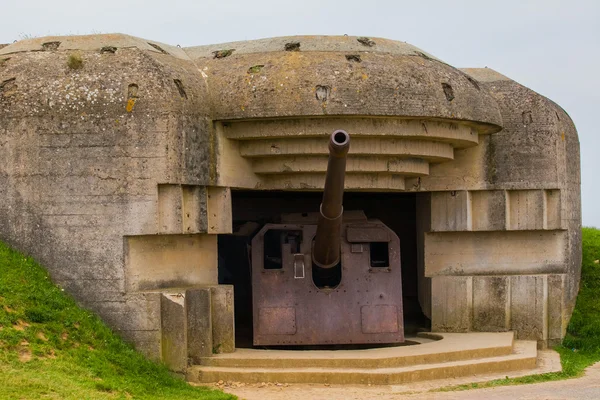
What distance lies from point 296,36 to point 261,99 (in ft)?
4.42

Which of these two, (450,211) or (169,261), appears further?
(450,211)

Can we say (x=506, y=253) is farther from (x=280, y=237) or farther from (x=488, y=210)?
(x=280, y=237)

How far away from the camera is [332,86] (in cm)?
1336

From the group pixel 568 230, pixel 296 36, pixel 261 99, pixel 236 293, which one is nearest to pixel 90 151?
pixel 261 99

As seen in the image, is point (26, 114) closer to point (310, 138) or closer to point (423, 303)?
point (310, 138)

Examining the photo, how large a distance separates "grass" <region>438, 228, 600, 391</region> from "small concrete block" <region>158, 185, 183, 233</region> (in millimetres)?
3527

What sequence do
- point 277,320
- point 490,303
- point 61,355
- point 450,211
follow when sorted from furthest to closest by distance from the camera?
1. point 450,211
2. point 490,303
3. point 277,320
4. point 61,355

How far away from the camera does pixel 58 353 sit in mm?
11211

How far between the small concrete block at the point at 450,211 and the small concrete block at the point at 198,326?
4.03 m

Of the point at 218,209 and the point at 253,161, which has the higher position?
the point at 253,161

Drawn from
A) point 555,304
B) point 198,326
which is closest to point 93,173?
point 198,326

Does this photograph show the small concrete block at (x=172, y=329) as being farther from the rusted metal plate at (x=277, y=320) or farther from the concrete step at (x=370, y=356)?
the rusted metal plate at (x=277, y=320)

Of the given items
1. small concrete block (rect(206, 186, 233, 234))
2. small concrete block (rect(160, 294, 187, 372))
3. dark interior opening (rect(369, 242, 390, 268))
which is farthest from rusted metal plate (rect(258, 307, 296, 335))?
small concrete block (rect(160, 294, 187, 372))

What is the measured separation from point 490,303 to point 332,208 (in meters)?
3.46
